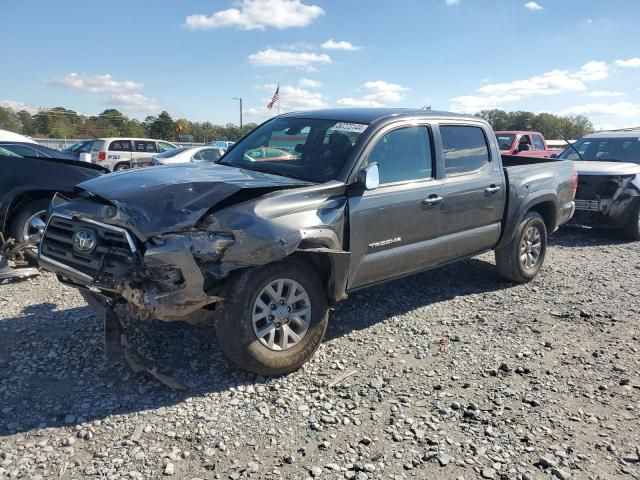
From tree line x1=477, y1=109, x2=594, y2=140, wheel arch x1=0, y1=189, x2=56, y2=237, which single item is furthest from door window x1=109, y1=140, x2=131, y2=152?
tree line x1=477, y1=109, x2=594, y2=140

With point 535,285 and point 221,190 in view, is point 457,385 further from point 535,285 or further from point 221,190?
point 535,285

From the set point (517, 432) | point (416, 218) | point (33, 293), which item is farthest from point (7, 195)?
point (517, 432)

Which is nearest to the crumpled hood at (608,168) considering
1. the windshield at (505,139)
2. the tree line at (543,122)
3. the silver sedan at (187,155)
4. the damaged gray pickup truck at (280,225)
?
the damaged gray pickup truck at (280,225)

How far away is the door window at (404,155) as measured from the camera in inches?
172

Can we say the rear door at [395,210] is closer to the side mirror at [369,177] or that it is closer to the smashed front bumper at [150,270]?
the side mirror at [369,177]

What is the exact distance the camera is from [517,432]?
3.16 metres

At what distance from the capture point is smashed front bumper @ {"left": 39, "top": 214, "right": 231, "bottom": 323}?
3.19m

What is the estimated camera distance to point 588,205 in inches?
354

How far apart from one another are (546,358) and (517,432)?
1.26 meters

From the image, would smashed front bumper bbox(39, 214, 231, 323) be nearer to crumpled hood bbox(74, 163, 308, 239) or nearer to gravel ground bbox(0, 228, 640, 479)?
crumpled hood bbox(74, 163, 308, 239)

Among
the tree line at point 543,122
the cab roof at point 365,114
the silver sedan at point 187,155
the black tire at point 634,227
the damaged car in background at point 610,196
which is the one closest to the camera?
the cab roof at point 365,114

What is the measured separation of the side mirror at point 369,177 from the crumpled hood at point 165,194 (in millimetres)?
431

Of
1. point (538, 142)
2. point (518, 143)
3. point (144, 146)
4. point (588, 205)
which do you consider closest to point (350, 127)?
point (588, 205)

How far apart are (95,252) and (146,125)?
7502 cm
